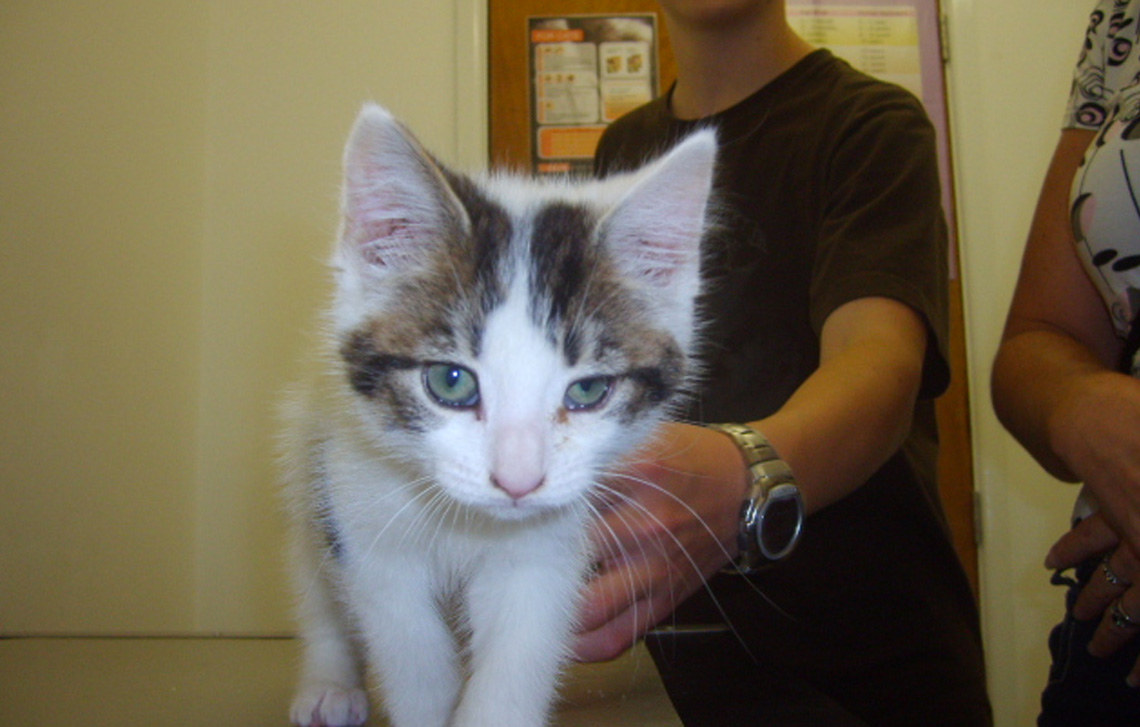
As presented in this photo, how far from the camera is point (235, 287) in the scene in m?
2.22

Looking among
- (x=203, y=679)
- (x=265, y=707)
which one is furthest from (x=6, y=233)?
(x=265, y=707)

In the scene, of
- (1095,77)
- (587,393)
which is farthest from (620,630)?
(1095,77)

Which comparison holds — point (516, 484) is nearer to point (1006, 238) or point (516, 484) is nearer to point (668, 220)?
point (668, 220)

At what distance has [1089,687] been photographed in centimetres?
87

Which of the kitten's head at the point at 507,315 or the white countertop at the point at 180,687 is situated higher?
the kitten's head at the point at 507,315

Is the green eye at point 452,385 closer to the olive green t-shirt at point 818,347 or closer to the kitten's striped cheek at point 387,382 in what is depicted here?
the kitten's striped cheek at point 387,382

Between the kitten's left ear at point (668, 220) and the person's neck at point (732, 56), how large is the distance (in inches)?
24.1

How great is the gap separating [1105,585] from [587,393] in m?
0.63

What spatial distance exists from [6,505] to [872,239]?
142 centimetres

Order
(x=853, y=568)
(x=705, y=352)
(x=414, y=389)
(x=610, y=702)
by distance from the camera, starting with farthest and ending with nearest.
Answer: (x=705, y=352) < (x=853, y=568) < (x=610, y=702) < (x=414, y=389)

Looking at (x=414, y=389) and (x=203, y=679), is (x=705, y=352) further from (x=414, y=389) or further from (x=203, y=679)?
(x=203, y=679)

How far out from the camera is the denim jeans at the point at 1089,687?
A: 86cm

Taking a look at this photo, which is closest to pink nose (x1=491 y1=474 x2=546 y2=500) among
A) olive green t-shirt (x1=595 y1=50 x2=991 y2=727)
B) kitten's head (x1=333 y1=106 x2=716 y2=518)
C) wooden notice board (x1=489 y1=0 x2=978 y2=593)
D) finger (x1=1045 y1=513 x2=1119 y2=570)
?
kitten's head (x1=333 y1=106 x2=716 y2=518)

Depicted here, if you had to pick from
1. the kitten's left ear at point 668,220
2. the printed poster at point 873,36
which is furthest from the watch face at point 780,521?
the printed poster at point 873,36
